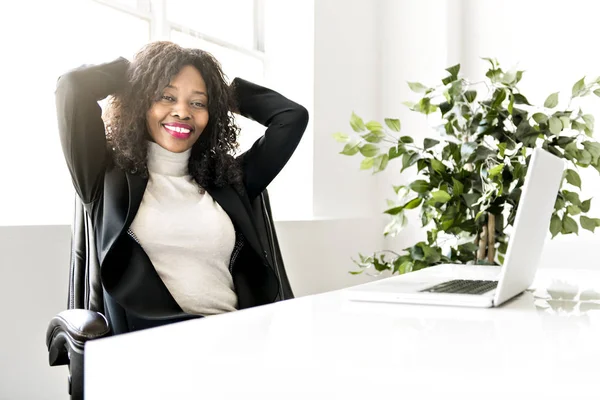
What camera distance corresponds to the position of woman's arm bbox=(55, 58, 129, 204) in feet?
5.34

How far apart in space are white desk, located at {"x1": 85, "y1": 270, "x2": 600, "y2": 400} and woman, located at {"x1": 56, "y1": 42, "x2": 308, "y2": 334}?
30.0 inches

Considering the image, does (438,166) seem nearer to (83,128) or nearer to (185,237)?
(185,237)

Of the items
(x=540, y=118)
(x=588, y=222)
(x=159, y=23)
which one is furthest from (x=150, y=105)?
(x=588, y=222)

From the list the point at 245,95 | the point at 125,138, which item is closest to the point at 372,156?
the point at 245,95

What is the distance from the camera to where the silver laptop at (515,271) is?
1.02 metres

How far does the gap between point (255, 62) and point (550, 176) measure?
2.54 metres

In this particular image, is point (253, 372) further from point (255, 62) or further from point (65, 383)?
point (255, 62)

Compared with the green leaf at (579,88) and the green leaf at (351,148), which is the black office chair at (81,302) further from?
the green leaf at (579,88)

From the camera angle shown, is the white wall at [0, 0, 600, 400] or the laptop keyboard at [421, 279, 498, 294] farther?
the white wall at [0, 0, 600, 400]

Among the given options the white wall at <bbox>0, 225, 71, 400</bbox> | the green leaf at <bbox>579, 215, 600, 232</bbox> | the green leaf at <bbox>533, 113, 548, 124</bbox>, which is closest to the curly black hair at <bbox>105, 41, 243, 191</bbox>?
the white wall at <bbox>0, 225, 71, 400</bbox>

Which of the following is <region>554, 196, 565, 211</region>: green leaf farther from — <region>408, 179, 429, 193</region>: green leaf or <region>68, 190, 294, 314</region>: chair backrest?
<region>68, 190, 294, 314</region>: chair backrest

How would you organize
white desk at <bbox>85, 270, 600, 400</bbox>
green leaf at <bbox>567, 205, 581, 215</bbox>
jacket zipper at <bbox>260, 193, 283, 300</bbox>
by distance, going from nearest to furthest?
1. white desk at <bbox>85, 270, 600, 400</bbox>
2. jacket zipper at <bbox>260, 193, 283, 300</bbox>
3. green leaf at <bbox>567, 205, 581, 215</bbox>

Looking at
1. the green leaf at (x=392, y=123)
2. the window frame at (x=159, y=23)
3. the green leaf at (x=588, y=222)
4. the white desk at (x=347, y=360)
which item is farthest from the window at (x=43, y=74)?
the green leaf at (x=588, y=222)

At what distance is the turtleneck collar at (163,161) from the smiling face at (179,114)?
0.05 feet
